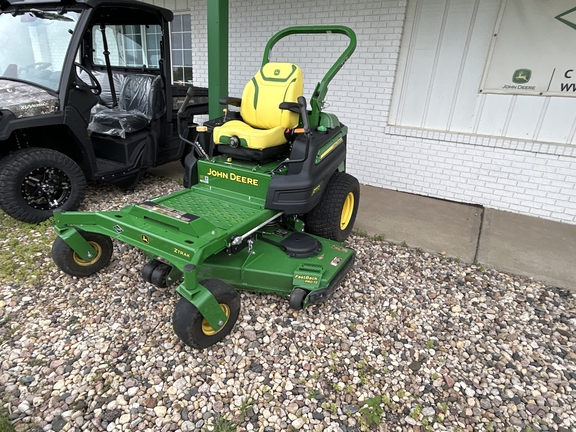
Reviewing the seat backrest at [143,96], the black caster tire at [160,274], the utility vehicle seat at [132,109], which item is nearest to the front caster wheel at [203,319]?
the black caster tire at [160,274]

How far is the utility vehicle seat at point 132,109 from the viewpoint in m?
4.10

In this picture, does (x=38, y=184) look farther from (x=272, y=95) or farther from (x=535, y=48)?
(x=535, y=48)

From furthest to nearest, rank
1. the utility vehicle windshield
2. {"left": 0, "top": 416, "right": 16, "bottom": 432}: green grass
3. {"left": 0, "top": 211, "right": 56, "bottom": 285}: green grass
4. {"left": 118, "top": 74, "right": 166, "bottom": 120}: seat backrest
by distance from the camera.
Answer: {"left": 118, "top": 74, "right": 166, "bottom": 120}: seat backrest, the utility vehicle windshield, {"left": 0, "top": 211, "right": 56, "bottom": 285}: green grass, {"left": 0, "top": 416, "right": 16, "bottom": 432}: green grass

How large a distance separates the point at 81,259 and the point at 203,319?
122 cm

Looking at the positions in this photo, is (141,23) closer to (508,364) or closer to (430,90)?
(430,90)

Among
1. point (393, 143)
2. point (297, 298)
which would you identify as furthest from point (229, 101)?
point (393, 143)

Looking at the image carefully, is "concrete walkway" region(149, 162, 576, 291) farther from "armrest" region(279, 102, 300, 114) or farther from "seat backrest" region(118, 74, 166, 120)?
"seat backrest" region(118, 74, 166, 120)

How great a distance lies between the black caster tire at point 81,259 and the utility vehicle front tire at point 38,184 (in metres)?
1.09

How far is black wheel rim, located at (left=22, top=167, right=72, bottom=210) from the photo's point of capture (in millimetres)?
3383

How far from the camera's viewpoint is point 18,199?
130 inches

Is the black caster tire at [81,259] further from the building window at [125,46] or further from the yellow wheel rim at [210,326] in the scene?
the building window at [125,46]

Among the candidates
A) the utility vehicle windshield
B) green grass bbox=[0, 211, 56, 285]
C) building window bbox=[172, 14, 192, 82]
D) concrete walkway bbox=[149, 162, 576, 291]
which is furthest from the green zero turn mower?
building window bbox=[172, 14, 192, 82]

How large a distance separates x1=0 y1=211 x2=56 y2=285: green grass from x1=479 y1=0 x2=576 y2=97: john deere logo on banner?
4.72 m

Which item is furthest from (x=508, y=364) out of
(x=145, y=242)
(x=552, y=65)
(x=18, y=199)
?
(x=18, y=199)
